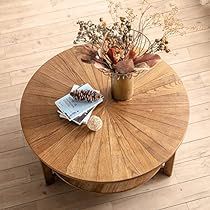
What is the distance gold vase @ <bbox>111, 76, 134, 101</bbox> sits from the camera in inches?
78.4

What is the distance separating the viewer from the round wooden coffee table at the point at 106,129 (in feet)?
6.17

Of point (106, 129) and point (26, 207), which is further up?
point (106, 129)

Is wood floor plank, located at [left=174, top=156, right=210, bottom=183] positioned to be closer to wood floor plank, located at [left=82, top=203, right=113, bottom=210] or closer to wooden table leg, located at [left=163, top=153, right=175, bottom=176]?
wooden table leg, located at [left=163, top=153, right=175, bottom=176]

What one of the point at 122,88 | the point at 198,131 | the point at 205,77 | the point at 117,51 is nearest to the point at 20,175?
the point at 122,88

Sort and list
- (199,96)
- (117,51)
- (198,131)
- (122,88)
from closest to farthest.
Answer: (117,51) < (122,88) < (198,131) < (199,96)

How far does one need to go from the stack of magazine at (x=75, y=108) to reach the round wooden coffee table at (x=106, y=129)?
0.09 feet

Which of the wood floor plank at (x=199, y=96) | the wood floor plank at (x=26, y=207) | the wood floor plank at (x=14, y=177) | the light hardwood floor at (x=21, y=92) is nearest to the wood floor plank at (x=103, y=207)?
the light hardwood floor at (x=21, y=92)

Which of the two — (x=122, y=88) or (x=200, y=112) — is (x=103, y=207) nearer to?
(x=122, y=88)

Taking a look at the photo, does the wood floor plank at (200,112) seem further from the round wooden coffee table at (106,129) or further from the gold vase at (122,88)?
the gold vase at (122,88)

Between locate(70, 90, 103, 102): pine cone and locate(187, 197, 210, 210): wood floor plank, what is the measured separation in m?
0.74

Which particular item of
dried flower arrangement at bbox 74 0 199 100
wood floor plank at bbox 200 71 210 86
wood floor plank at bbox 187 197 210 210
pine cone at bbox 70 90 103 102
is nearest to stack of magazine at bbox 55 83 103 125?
pine cone at bbox 70 90 103 102

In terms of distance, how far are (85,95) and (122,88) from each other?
0.18 meters

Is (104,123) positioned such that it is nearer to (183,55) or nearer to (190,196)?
(190,196)

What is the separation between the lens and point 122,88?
2018 mm
